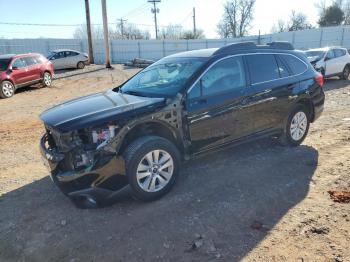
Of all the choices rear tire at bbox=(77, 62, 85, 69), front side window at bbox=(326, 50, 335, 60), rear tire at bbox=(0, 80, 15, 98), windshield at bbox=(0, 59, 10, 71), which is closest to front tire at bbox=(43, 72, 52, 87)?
windshield at bbox=(0, 59, 10, 71)

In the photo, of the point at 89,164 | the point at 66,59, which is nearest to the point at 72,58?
the point at 66,59

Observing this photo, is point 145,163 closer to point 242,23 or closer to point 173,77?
point 173,77

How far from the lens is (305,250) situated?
3260 mm

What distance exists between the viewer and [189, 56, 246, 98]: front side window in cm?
461

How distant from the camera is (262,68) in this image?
5.42 meters

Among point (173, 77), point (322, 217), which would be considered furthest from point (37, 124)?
point (322, 217)

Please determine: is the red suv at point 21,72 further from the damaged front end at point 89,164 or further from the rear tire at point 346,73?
the rear tire at point 346,73

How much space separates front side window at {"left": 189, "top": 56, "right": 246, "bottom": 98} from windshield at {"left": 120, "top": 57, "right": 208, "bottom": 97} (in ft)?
0.60

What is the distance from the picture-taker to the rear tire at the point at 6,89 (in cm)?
1366

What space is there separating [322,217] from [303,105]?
2761mm

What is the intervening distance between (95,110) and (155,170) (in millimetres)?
1019

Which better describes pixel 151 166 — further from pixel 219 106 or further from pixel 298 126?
pixel 298 126

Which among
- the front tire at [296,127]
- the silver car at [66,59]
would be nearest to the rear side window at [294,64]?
the front tire at [296,127]

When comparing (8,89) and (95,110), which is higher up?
(95,110)
